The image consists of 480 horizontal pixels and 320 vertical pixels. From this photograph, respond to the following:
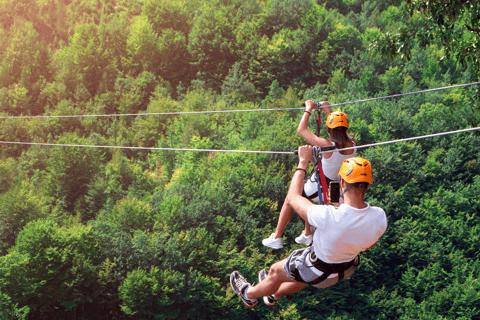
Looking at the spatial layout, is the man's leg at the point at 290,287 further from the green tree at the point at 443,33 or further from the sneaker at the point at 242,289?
the green tree at the point at 443,33

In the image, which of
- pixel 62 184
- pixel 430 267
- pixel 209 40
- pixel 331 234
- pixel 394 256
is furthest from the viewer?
pixel 209 40

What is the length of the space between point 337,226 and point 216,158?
2689 centimetres

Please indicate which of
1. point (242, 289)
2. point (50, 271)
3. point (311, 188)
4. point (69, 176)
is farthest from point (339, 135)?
point (69, 176)

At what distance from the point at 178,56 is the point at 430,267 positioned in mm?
33893

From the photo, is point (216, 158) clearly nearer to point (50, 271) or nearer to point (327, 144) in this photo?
point (50, 271)

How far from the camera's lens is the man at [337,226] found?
374cm

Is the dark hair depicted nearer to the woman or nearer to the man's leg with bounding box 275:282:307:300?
the woman

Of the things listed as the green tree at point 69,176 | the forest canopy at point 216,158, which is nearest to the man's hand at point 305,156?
the forest canopy at point 216,158

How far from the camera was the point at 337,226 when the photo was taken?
3789 mm

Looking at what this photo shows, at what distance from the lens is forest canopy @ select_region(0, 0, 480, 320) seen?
2150cm

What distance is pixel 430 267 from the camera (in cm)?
2361

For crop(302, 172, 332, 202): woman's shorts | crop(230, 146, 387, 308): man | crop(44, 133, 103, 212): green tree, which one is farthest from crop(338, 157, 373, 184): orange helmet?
crop(44, 133, 103, 212): green tree

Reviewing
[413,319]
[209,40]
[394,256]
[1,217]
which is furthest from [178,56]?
[413,319]

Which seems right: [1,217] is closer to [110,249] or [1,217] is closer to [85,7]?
[110,249]
